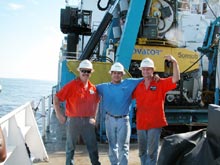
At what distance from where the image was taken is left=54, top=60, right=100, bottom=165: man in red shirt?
4391 millimetres

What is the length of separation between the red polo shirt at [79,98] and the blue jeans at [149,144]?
0.78 meters

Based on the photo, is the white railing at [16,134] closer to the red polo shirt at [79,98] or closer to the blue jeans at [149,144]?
the red polo shirt at [79,98]

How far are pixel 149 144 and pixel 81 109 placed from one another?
1.05m

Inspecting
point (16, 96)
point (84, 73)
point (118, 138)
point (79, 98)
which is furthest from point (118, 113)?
point (16, 96)

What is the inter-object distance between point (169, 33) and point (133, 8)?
6.97ft

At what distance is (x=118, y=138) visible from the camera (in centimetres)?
438

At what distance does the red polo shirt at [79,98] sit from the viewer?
4391 mm

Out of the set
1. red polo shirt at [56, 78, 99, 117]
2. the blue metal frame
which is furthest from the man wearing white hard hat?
the blue metal frame

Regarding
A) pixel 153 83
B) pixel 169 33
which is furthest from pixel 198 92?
pixel 153 83

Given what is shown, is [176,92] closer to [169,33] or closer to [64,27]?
[169,33]

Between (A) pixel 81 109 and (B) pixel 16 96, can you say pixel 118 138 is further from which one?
(B) pixel 16 96

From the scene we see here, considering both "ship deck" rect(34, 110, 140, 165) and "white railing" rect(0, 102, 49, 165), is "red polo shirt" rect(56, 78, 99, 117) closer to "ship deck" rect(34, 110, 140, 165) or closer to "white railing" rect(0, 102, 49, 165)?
"white railing" rect(0, 102, 49, 165)

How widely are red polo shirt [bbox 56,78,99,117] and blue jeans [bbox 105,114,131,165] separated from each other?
308 millimetres

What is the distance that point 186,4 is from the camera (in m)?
12.8
